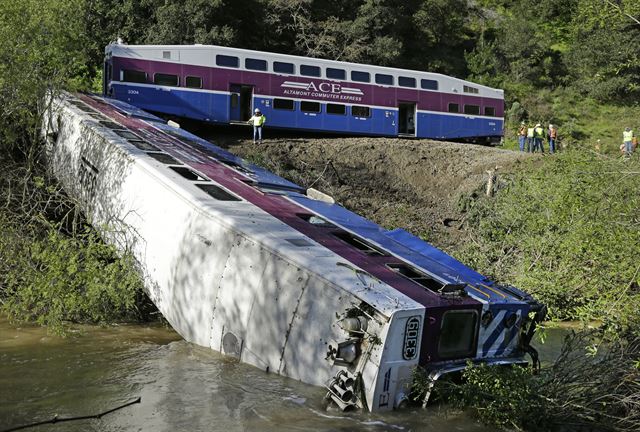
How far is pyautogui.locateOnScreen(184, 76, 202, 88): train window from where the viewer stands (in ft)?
84.4

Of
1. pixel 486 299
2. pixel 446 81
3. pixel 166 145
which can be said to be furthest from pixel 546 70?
pixel 486 299

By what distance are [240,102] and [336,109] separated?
4096mm

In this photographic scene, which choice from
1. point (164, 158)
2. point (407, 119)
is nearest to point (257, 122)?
point (407, 119)

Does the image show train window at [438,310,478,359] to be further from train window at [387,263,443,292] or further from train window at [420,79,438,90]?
train window at [420,79,438,90]

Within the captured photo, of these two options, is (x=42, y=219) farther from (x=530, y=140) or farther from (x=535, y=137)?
(x=530, y=140)

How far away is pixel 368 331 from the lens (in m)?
8.36

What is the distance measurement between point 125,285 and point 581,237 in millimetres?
7405

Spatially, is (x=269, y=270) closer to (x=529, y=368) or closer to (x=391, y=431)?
(x=391, y=431)

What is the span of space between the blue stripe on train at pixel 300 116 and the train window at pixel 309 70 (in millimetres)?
1255

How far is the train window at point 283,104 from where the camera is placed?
27.4 metres

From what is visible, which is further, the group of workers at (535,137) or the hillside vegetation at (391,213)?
the group of workers at (535,137)

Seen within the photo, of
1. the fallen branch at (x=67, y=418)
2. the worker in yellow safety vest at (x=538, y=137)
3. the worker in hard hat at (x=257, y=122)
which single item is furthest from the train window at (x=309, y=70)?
the fallen branch at (x=67, y=418)

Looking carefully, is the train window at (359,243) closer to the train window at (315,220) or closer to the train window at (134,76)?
the train window at (315,220)

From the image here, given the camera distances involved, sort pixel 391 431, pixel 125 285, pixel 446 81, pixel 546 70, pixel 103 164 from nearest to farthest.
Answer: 1. pixel 391 431
2. pixel 125 285
3. pixel 103 164
4. pixel 446 81
5. pixel 546 70
